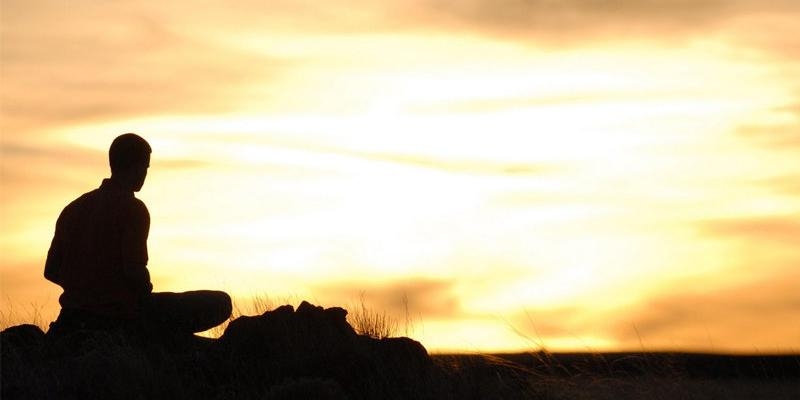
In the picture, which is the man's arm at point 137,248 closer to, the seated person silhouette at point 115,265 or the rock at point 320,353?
the seated person silhouette at point 115,265

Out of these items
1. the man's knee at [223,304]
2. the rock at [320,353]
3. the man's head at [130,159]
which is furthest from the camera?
the man's knee at [223,304]

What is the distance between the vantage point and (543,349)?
15.3m

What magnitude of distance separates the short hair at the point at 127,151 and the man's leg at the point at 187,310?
1154mm

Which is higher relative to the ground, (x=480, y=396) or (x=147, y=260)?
(x=147, y=260)

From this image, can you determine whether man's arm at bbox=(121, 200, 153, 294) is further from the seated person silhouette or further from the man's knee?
the man's knee

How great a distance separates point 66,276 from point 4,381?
1.18 metres

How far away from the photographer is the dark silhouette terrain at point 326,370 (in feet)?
46.7

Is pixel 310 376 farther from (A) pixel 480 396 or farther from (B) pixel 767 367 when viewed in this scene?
(B) pixel 767 367

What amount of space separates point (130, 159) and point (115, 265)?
865 mm

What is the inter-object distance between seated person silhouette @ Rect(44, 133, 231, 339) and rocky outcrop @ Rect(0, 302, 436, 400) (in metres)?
0.17

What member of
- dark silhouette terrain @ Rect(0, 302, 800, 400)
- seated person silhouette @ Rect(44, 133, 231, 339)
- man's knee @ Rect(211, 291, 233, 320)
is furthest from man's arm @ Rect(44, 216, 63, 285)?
man's knee @ Rect(211, 291, 233, 320)

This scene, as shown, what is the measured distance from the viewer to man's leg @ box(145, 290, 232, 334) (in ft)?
49.9

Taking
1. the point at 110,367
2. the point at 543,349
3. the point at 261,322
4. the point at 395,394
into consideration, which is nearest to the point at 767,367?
the point at 543,349

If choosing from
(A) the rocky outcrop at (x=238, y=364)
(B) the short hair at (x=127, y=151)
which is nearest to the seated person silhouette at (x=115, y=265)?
(B) the short hair at (x=127, y=151)
